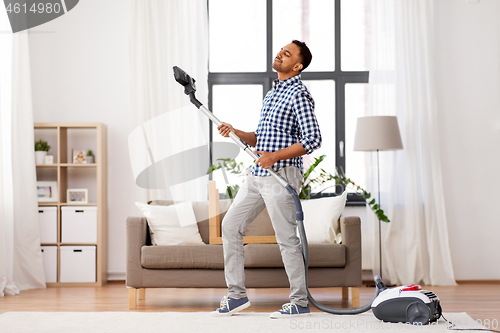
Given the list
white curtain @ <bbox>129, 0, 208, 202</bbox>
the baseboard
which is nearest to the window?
white curtain @ <bbox>129, 0, 208, 202</bbox>

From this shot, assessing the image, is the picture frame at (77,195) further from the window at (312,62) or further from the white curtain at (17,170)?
the window at (312,62)

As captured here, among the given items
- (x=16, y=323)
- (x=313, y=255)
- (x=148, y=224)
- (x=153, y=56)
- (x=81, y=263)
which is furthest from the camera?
(x=153, y=56)

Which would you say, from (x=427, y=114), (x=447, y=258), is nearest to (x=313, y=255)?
(x=447, y=258)

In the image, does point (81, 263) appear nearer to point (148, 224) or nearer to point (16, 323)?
point (148, 224)

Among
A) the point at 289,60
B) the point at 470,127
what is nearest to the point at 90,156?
the point at 289,60

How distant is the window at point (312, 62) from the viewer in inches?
177

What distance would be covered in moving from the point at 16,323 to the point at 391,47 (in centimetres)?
357

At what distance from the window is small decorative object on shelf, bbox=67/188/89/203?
1270mm

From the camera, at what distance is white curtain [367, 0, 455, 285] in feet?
13.3

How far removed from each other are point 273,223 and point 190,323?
67 cm

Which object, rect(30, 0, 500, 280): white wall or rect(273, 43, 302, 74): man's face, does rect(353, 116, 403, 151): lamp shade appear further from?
rect(273, 43, 302, 74): man's face

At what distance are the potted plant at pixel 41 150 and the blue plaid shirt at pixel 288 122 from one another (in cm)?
239

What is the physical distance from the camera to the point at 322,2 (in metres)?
4.52

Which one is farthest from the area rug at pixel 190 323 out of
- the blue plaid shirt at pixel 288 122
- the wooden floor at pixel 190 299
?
the blue plaid shirt at pixel 288 122
